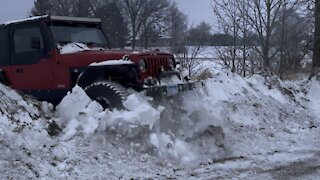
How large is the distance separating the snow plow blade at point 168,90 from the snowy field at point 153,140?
137mm

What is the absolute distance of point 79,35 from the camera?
10625 millimetres

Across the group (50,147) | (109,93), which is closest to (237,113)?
(109,93)

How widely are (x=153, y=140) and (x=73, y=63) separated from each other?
8.85 feet

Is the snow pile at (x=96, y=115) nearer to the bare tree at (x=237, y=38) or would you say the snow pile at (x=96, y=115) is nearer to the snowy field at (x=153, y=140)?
the snowy field at (x=153, y=140)

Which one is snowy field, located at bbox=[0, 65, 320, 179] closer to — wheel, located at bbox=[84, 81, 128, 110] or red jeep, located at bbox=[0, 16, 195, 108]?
wheel, located at bbox=[84, 81, 128, 110]

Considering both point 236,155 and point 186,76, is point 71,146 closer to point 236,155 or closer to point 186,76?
point 236,155

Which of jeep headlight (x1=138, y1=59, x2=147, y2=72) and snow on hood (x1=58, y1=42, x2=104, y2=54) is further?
snow on hood (x1=58, y1=42, x2=104, y2=54)

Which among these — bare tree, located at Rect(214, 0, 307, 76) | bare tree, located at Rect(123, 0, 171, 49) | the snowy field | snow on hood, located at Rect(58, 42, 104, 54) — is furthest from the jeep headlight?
bare tree, located at Rect(123, 0, 171, 49)

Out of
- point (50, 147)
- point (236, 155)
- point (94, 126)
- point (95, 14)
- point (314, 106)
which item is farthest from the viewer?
point (95, 14)

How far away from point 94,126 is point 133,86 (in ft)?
5.00

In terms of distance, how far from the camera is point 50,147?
23.7ft

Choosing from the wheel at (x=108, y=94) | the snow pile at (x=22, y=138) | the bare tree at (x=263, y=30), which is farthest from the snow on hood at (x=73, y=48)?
the bare tree at (x=263, y=30)

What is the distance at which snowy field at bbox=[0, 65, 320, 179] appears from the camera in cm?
697

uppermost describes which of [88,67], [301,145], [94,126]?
[88,67]
